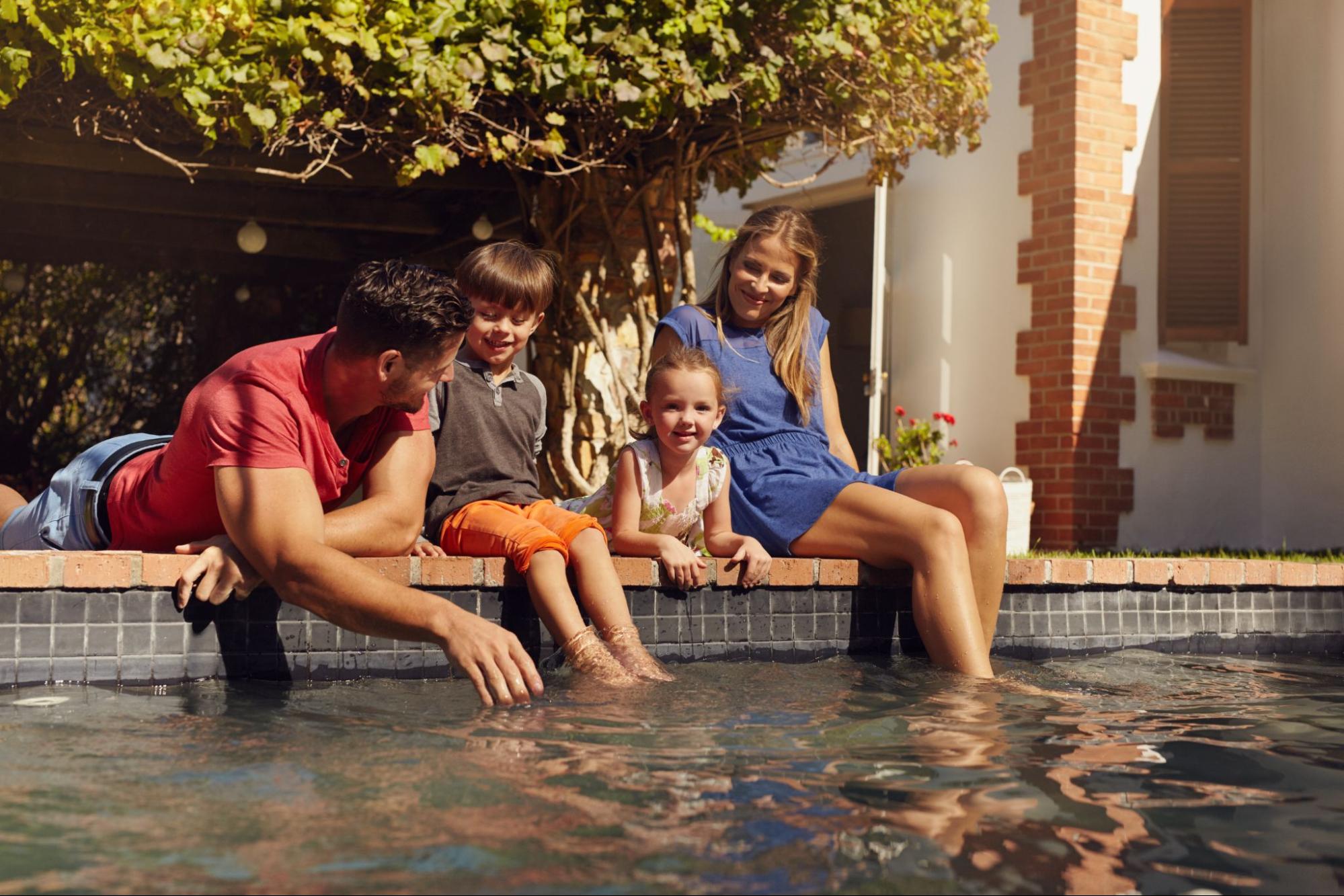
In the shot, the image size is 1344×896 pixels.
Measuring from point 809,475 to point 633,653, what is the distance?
1063 mm

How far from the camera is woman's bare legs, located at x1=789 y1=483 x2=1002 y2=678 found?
359cm

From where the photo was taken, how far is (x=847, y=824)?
6.08 ft

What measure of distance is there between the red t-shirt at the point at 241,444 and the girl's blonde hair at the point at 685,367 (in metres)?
0.79

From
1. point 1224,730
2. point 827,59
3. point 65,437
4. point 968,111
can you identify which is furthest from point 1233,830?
point 65,437

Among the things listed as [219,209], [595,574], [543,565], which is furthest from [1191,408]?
[543,565]

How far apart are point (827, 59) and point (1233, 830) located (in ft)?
13.5

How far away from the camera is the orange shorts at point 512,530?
338 centimetres

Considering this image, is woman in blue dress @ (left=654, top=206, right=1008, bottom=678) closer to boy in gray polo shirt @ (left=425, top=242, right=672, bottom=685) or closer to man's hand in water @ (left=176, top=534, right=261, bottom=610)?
boy in gray polo shirt @ (left=425, top=242, right=672, bottom=685)

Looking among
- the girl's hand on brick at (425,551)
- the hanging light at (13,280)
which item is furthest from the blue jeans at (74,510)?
the hanging light at (13,280)

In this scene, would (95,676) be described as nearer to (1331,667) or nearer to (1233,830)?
(1233,830)

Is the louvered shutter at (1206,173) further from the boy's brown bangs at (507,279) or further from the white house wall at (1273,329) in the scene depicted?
the boy's brown bangs at (507,279)

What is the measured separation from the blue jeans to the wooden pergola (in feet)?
8.76

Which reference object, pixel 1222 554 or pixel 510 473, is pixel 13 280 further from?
pixel 1222 554

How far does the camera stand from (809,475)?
4.12 meters
